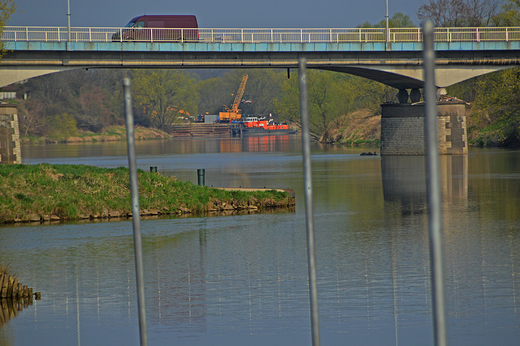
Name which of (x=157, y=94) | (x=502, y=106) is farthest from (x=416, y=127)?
(x=157, y=94)

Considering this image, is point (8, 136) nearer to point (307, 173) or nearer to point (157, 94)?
point (307, 173)

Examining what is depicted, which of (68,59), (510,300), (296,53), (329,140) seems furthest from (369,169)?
(329,140)

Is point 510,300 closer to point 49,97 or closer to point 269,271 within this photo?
point 269,271

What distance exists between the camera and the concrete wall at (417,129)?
2222 inches

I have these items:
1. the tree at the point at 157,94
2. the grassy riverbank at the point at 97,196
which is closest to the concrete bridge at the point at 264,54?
the grassy riverbank at the point at 97,196

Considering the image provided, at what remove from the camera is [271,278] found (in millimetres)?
13742

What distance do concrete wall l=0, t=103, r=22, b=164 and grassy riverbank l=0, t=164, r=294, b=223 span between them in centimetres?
2194

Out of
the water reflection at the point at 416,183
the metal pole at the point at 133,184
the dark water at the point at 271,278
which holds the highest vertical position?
the metal pole at the point at 133,184

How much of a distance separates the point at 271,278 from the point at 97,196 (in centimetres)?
1176

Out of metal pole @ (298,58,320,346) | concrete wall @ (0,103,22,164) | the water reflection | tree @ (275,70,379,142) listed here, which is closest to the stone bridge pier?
the water reflection

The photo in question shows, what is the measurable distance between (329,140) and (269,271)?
3521 inches

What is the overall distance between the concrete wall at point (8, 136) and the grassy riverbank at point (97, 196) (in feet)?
72.0

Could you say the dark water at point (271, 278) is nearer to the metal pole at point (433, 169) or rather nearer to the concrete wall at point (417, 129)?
the metal pole at point (433, 169)

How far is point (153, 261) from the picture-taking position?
51.8 feet
